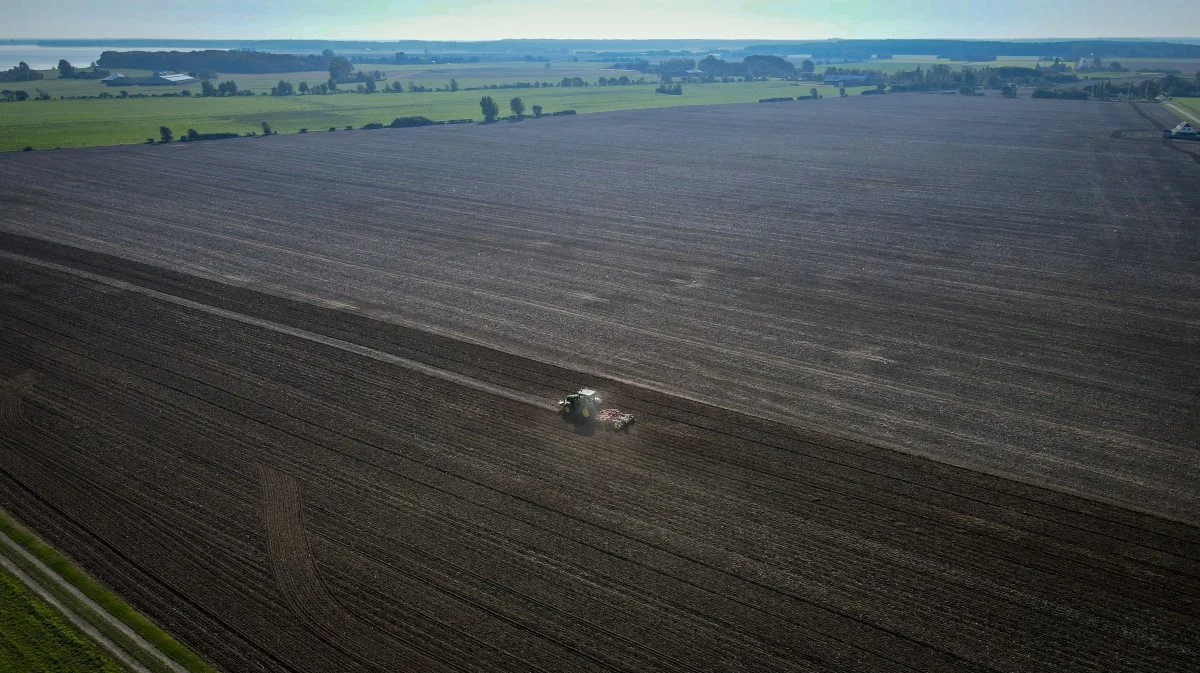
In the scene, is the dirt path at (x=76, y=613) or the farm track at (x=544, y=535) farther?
the farm track at (x=544, y=535)

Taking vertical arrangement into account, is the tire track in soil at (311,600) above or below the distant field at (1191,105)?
below

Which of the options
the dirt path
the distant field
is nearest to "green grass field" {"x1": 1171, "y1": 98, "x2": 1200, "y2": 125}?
the distant field

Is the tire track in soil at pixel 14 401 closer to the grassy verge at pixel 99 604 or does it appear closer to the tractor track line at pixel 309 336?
the grassy verge at pixel 99 604

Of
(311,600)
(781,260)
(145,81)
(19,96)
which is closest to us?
(311,600)

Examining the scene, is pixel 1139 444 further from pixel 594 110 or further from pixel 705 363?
pixel 594 110

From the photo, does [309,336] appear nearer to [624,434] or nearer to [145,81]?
[624,434]

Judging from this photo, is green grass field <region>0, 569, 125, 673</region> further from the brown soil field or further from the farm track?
the brown soil field

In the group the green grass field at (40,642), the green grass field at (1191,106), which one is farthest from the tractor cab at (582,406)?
the green grass field at (1191,106)

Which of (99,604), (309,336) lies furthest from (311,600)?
(309,336)
